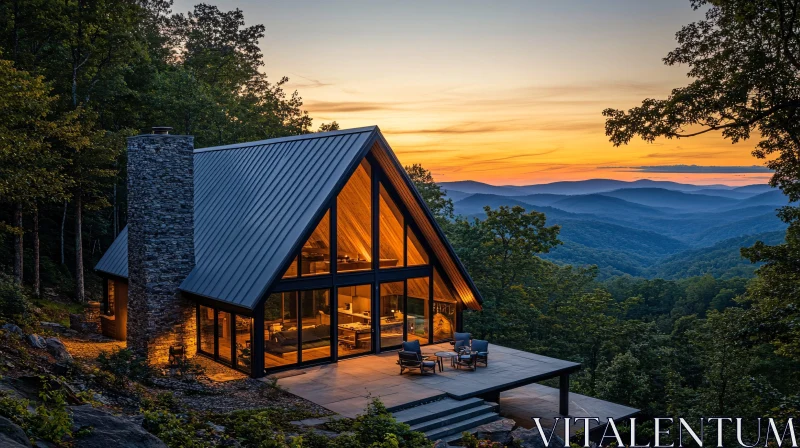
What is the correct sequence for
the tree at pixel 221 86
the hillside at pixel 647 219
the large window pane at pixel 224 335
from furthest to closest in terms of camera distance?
the hillside at pixel 647 219 → the tree at pixel 221 86 → the large window pane at pixel 224 335

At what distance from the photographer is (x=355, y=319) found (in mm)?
16531

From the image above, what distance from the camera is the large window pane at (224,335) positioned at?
15.4 metres

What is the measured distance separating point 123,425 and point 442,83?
3406 cm

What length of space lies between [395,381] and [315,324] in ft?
8.85

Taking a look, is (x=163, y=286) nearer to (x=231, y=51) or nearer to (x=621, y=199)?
(x=231, y=51)

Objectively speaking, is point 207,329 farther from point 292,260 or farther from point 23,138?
point 23,138

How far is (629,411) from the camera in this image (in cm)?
1562

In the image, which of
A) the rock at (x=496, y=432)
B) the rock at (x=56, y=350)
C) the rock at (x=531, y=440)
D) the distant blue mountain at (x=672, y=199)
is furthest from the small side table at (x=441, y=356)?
the distant blue mountain at (x=672, y=199)

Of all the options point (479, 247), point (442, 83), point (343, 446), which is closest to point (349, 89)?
point (442, 83)

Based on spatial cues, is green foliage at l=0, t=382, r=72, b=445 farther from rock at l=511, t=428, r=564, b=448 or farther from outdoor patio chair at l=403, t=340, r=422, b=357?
outdoor patio chair at l=403, t=340, r=422, b=357

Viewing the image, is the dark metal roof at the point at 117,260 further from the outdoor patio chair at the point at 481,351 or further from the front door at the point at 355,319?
the outdoor patio chair at the point at 481,351

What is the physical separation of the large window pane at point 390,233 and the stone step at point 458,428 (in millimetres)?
5430

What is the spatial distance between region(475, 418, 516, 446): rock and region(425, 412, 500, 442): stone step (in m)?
0.19

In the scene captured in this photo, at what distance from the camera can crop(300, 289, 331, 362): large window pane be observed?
15.3 meters
